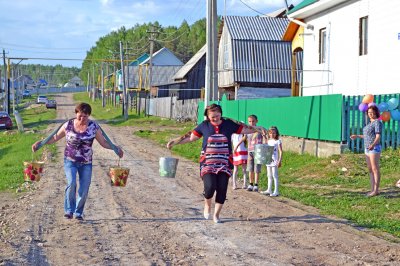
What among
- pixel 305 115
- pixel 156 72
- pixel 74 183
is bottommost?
pixel 74 183

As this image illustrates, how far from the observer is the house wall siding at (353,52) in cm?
2098

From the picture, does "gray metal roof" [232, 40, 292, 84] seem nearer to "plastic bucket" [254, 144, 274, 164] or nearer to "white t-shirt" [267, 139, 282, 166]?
"white t-shirt" [267, 139, 282, 166]

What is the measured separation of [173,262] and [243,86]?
33.5 meters

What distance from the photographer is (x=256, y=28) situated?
1677 inches

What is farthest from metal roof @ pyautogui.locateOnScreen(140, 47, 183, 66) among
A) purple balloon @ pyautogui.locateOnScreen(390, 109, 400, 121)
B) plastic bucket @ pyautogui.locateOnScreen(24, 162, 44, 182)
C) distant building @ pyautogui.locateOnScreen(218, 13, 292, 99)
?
plastic bucket @ pyautogui.locateOnScreen(24, 162, 44, 182)

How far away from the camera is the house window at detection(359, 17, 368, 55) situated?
22891 millimetres

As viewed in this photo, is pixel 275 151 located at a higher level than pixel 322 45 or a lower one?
lower

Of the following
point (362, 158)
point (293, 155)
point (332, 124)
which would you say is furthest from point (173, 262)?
point (293, 155)

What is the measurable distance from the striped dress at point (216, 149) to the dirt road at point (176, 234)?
813mm

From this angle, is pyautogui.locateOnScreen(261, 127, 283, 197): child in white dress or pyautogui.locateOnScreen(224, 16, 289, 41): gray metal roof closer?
pyautogui.locateOnScreen(261, 127, 283, 197): child in white dress

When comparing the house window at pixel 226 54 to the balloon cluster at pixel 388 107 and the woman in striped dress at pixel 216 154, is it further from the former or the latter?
the woman in striped dress at pixel 216 154

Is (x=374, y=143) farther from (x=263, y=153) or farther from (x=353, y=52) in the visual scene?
(x=353, y=52)

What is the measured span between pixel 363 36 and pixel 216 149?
14999 millimetres

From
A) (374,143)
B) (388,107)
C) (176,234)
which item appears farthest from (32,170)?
(388,107)
